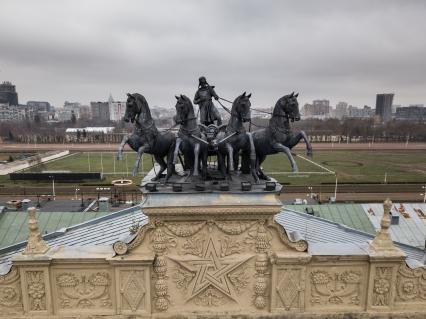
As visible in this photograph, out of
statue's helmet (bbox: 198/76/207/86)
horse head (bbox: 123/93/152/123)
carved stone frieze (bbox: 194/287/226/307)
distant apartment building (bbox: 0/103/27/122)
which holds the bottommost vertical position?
carved stone frieze (bbox: 194/287/226/307)

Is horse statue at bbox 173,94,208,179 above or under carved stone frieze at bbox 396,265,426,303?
above

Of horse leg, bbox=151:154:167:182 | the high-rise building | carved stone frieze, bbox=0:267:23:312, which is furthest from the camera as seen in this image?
the high-rise building

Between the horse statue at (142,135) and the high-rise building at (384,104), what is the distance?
203205 millimetres

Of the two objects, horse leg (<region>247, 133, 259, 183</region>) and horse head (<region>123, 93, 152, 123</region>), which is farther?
horse leg (<region>247, 133, 259, 183</region>)

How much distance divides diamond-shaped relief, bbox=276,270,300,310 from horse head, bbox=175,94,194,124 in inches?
204

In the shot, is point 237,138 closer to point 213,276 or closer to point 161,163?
point 161,163

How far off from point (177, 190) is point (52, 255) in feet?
12.3

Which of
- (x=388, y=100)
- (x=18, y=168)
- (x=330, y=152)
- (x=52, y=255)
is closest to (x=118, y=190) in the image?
(x=18, y=168)

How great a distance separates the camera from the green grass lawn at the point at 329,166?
45688 mm

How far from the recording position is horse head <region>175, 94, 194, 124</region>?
8.74 meters

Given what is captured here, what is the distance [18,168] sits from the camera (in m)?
53.1

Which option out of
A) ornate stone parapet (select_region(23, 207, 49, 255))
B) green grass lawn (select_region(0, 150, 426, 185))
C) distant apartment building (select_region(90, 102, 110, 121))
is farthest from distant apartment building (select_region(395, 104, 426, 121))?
ornate stone parapet (select_region(23, 207, 49, 255))

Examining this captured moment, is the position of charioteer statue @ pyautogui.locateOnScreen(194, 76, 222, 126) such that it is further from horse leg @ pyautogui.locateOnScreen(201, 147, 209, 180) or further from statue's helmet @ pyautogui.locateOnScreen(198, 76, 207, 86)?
horse leg @ pyautogui.locateOnScreen(201, 147, 209, 180)

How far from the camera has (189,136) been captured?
29.0 feet
